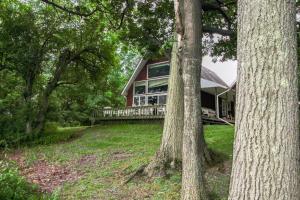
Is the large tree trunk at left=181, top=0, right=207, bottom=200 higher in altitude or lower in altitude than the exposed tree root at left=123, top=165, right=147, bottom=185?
higher

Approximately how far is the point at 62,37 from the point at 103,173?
12.2 metres

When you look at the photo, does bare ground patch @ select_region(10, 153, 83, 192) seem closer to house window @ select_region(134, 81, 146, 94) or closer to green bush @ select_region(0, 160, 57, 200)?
green bush @ select_region(0, 160, 57, 200)

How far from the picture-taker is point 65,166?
11117 mm

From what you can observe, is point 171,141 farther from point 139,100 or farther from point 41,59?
point 139,100

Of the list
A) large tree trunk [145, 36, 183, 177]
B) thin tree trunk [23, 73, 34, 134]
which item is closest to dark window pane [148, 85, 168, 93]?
thin tree trunk [23, 73, 34, 134]

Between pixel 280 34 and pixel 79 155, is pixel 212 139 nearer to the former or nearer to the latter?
pixel 79 155

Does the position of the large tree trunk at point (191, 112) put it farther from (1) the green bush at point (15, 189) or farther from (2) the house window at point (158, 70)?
(2) the house window at point (158, 70)

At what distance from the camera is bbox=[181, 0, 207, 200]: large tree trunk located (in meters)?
5.88

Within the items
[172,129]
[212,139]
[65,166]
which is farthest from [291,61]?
[212,139]

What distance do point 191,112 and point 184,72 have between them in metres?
0.82

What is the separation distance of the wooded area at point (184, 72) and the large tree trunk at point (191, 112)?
0.02 m

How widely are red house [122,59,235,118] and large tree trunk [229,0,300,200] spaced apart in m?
21.5

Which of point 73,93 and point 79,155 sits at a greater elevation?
point 73,93

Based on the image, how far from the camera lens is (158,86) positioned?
2670cm
